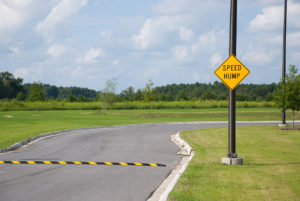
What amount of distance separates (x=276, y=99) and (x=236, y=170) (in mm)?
16334

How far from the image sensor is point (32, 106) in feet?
224

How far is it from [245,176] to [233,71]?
128 inches

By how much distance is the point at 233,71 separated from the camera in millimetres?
10734

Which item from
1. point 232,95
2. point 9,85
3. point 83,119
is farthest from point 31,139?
point 9,85

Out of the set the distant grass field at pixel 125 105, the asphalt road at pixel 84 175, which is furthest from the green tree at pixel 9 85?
the asphalt road at pixel 84 175

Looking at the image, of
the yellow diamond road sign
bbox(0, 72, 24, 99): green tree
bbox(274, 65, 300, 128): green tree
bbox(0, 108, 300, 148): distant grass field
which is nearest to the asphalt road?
the yellow diamond road sign

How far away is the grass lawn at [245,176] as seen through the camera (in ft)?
22.9

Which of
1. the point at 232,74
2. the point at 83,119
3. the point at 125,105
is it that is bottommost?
the point at 83,119

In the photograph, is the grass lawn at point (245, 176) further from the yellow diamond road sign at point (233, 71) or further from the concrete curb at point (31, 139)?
the concrete curb at point (31, 139)

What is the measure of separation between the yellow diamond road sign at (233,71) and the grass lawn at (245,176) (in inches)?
94.6

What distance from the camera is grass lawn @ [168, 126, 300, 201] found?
697cm

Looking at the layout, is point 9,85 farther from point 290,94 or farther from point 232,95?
point 232,95

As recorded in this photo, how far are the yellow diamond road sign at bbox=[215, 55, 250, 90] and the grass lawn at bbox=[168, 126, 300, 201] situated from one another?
94.6 inches

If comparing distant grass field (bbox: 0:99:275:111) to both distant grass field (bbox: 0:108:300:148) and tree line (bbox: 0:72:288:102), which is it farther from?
distant grass field (bbox: 0:108:300:148)
